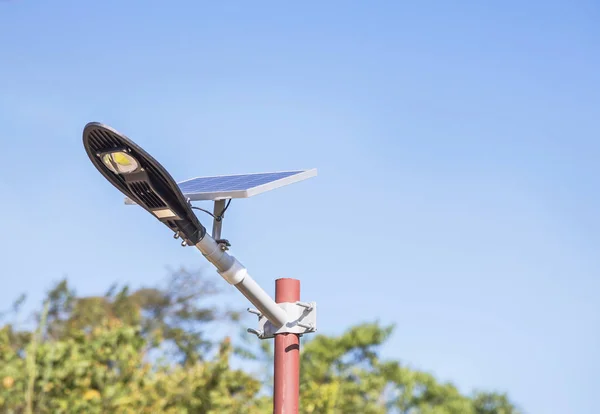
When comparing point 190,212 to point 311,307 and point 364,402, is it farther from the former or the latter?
point 364,402

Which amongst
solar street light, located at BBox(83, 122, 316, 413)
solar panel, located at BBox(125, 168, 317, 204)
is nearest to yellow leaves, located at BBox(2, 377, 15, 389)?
solar panel, located at BBox(125, 168, 317, 204)

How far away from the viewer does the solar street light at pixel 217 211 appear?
2.84m

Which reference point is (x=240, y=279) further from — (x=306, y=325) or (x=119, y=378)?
(x=119, y=378)

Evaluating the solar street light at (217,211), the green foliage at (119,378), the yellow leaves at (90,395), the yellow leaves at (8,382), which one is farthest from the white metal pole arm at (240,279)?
the yellow leaves at (90,395)

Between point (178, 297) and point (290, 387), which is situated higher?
point (178, 297)

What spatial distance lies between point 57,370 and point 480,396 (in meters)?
19.6

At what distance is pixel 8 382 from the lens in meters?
6.42

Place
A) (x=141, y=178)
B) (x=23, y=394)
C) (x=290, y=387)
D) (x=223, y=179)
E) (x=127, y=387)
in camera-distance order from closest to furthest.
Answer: (x=141, y=178), (x=290, y=387), (x=223, y=179), (x=23, y=394), (x=127, y=387)

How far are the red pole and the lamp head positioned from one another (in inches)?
26.1

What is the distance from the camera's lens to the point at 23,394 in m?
6.45

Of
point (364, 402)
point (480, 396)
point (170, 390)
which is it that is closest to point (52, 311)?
point (364, 402)

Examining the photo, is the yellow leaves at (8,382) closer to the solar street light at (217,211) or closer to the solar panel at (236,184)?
the solar panel at (236,184)

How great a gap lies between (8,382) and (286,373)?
150 inches

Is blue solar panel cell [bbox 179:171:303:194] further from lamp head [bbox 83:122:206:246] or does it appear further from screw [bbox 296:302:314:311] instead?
screw [bbox 296:302:314:311]
